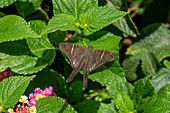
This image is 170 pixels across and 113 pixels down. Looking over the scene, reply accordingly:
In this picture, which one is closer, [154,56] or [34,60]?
[34,60]

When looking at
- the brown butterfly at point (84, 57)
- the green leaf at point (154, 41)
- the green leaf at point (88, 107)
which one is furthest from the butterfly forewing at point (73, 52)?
the green leaf at point (154, 41)

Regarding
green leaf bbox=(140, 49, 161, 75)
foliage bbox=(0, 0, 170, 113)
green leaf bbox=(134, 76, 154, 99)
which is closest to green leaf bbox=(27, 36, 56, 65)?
foliage bbox=(0, 0, 170, 113)

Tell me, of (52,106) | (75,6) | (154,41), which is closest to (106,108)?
(52,106)

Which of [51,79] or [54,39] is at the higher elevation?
[54,39]

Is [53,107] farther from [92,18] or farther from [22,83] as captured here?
[92,18]

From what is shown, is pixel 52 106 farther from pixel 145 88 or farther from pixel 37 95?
pixel 145 88

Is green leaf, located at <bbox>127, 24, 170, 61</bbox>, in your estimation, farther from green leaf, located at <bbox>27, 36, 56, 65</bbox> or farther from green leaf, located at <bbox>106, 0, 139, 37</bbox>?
green leaf, located at <bbox>27, 36, 56, 65</bbox>

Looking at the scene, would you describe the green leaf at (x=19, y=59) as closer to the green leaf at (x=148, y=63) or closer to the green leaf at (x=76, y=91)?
the green leaf at (x=76, y=91)

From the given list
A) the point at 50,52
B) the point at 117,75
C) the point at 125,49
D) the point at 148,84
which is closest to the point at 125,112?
the point at 148,84
